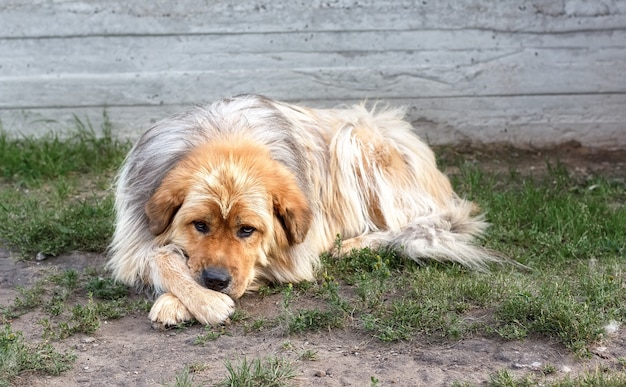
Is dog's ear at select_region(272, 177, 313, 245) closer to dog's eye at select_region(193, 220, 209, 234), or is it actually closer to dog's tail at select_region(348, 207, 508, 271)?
dog's eye at select_region(193, 220, 209, 234)

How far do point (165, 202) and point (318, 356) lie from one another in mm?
1162

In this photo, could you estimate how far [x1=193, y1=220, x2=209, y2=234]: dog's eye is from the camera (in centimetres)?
479

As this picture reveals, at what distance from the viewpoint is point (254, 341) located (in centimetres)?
453

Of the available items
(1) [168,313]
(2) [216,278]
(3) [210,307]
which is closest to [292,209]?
(2) [216,278]

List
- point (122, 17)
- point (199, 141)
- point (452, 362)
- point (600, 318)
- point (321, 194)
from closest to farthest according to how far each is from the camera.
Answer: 1. point (452, 362)
2. point (600, 318)
3. point (199, 141)
4. point (321, 194)
5. point (122, 17)

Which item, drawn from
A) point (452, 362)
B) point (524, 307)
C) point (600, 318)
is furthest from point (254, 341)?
point (600, 318)

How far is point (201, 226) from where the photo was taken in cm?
480

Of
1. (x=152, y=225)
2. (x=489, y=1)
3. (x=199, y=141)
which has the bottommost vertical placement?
(x=152, y=225)

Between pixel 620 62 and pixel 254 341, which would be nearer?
pixel 254 341

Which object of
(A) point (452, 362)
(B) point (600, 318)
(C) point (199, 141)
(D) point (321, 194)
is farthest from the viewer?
(D) point (321, 194)

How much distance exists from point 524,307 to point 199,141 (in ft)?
6.41

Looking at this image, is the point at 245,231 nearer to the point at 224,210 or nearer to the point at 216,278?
the point at 224,210

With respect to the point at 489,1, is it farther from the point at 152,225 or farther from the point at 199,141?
the point at 152,225

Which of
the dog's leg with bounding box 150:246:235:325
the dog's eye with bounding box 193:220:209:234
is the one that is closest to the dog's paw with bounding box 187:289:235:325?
the dog's leg with bounding box 150:246:235:325
